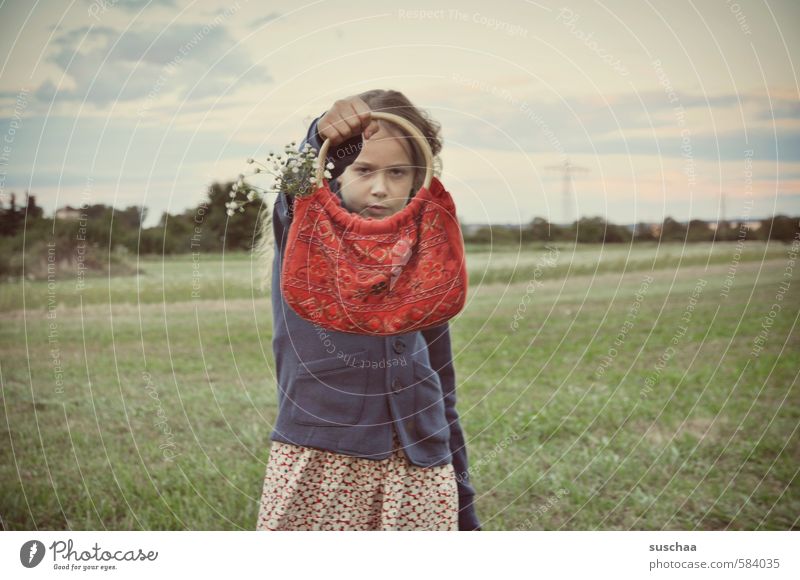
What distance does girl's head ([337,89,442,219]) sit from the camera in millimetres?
1882

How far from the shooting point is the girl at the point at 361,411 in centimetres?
188

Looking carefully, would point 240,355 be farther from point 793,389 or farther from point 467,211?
point 793,389

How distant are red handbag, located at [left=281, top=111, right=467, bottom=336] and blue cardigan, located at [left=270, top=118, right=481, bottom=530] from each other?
0.09 m

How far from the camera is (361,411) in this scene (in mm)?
1899

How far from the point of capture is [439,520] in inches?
78.2

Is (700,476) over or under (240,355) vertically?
under

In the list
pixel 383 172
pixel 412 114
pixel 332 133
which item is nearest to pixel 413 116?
pixel 412 114

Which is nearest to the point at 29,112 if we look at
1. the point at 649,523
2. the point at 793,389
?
the point at 649,523

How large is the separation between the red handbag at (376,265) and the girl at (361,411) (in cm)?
10

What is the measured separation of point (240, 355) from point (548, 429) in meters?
1.42

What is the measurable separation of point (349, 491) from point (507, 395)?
1.57 metres

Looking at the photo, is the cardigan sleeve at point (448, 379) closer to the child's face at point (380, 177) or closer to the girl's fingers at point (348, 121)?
the child's face at point (380, 177)

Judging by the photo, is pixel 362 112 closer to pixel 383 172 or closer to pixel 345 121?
pixel 345 121

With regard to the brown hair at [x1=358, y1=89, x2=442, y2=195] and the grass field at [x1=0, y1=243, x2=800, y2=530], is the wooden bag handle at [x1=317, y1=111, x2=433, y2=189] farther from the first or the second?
the grass field at [x1=0, y1=243, x2=800, y2=530]
